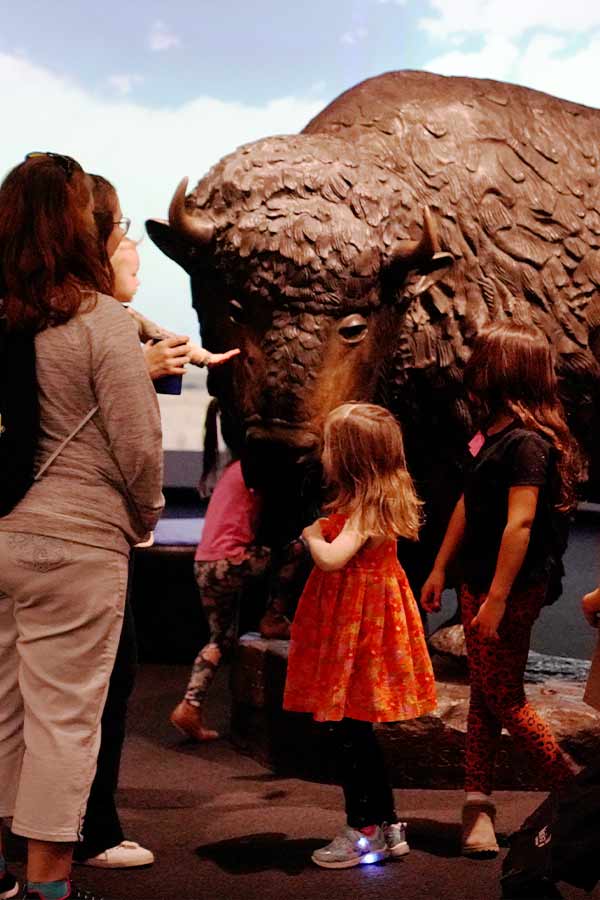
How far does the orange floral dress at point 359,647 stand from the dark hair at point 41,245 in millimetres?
948

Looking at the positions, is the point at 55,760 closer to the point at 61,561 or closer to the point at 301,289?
the point at 61,561

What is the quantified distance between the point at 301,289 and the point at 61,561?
167cm

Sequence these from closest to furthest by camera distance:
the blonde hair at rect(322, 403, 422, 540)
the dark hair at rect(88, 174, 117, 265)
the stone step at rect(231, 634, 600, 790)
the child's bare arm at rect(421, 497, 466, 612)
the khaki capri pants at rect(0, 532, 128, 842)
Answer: the khaki capri pants at rect(0, 532, 128, 842)
the dark hair at rect(88, 174, 117, 265)
the blonde hair at rect(322, 403, 422, 540)
the child's bare arm at rect(421, 497, 466, 612)
the stone step at rect(231, 634, 600, 790)

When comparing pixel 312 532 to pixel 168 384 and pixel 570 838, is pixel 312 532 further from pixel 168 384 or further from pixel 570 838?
pixel 570 838

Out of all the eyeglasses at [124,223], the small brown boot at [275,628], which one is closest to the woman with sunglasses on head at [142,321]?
the eyeglasses at [124,223]

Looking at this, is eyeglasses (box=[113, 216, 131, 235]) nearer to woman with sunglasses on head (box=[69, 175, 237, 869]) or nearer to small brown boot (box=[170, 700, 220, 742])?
woman with sunglasses on head (box=[69, 175, 237, 869])

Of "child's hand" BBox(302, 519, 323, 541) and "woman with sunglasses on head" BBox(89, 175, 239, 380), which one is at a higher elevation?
"woman with sunglasses on head" BBox(89, 175, 239, 380)

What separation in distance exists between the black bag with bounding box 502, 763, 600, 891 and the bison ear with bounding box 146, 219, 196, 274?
7.73ft

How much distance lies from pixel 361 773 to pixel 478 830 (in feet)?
1.09

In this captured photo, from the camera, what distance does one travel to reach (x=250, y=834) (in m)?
3.45

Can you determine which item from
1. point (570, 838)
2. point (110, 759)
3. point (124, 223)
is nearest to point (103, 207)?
point (124, 223)

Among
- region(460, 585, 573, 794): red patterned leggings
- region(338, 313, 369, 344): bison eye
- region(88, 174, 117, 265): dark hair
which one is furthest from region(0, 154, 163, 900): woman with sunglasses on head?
region(338, 313, 369, 344): bison eye

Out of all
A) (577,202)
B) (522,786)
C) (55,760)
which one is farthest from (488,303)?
(55,760)

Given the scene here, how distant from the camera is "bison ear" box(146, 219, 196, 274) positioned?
4.32 m
